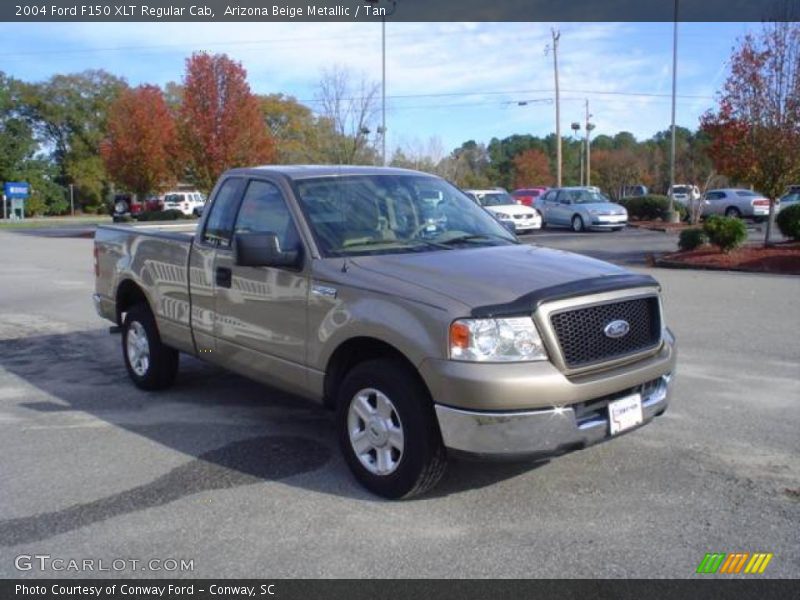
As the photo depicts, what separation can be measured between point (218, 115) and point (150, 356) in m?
25.8

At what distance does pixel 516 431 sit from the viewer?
12.5 feet

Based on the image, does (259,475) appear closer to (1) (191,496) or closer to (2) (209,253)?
(1) (191,496)

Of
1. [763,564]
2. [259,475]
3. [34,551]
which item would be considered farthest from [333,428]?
[763,564]

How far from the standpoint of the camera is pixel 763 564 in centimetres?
353

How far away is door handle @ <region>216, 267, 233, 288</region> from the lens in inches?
211

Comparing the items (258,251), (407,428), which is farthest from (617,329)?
(258,251)

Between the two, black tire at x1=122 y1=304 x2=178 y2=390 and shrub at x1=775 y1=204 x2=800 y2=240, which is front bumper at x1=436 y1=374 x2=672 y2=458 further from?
shrub at x1=775 y1=204 x2=800 y2=240

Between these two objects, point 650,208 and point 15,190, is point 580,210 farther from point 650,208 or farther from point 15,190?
point 15,190

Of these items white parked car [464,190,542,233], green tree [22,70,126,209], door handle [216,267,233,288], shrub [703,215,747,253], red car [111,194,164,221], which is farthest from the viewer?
green tree [22,70,126,209]

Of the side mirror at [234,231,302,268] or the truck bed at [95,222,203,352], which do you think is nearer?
the side mirror at [234,231,302,268]

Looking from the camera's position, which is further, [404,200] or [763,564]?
[404,200]

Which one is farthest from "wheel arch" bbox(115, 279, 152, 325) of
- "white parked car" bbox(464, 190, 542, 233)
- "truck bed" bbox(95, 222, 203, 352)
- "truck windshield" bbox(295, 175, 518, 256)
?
"white parked car" bbox(464, 190, 542, 233)

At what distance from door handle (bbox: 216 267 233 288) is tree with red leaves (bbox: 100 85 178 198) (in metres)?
31.9

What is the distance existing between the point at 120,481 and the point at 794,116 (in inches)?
655
